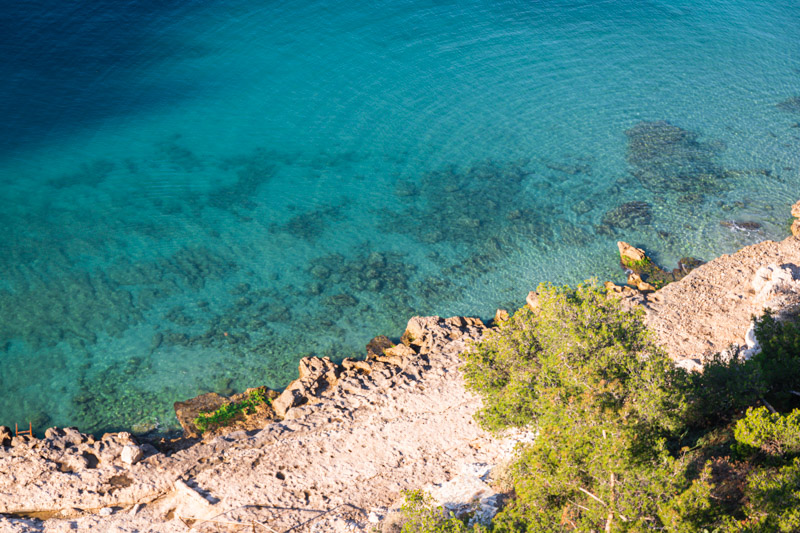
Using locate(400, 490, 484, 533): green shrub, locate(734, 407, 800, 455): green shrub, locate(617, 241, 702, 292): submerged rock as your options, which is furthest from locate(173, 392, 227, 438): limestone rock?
locate(617, 241, 702, 292): submerged rock

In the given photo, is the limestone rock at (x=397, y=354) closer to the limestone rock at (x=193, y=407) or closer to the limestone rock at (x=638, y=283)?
the limestone rock at (x=193, y=407)

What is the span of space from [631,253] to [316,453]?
18929 millimetres

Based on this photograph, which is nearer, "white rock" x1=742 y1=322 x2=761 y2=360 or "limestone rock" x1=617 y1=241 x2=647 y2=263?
"white rock" x1=742 y1=322 x2=761 y2=360

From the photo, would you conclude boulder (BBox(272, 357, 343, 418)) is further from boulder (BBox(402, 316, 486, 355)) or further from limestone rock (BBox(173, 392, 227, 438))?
boulder (BBox(402, 316, 486, 355))

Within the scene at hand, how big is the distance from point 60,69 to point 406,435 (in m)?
39.8

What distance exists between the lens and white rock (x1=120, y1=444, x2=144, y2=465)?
17.8m

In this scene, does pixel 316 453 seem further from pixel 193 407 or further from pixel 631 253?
pixel 631 253

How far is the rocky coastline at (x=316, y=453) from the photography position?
52.6 ft

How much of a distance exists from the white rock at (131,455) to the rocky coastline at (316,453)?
3 cm

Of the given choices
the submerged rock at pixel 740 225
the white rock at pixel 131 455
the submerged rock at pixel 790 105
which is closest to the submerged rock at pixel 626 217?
the submerged rock at pixel 740 225

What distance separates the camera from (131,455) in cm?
1778

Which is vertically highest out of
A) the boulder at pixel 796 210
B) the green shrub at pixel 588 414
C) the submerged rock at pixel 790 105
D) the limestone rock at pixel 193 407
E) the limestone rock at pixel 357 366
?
the green shrub at pixel 588 414

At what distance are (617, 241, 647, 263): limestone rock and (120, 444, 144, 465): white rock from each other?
22819 mm

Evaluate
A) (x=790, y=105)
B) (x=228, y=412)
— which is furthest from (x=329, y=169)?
(x=790, y=105)
